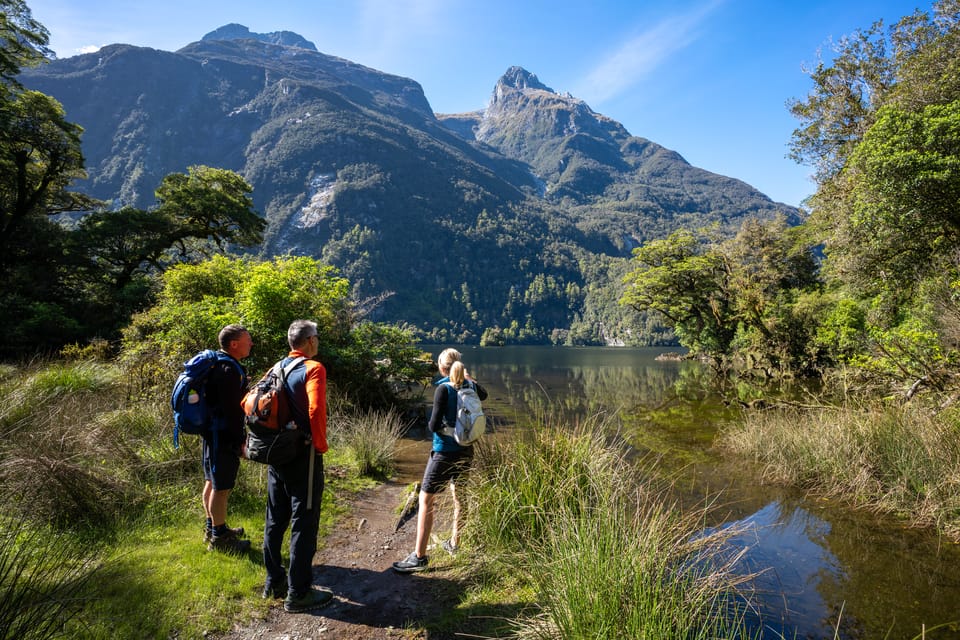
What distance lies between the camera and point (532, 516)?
143 inches

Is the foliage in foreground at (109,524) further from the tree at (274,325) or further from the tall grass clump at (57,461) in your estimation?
the tree at (274,325)

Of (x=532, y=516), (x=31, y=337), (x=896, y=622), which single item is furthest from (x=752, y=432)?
(x=31, y=337)

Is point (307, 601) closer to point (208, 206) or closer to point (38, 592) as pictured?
point (38, 592)

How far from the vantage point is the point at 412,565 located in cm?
364

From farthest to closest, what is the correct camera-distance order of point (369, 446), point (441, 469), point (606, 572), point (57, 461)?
point (369, 446)
point (441, 469)
point (57, 461)
point (606, 572)

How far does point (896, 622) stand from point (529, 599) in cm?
313

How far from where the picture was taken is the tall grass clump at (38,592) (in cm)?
180

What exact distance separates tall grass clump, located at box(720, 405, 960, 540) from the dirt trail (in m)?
5.65

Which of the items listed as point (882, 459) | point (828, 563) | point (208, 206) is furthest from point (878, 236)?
point (208, 206)

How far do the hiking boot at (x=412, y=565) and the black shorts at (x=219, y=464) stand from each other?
1567 millimetres

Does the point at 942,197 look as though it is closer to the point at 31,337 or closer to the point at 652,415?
the point at 652,415

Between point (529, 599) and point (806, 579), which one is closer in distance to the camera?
point (529, 599)

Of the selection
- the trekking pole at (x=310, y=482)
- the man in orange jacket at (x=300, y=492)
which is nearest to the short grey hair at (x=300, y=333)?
the man in orange jacket at (x=300, y=492)

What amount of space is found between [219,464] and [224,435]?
24cm
